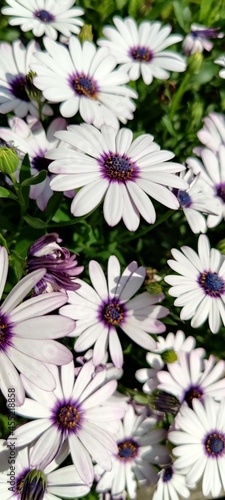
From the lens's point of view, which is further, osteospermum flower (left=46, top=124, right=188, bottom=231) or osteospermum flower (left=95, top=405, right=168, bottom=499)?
osteospermum flower (left=95, top=405, right=168, bottom=499)

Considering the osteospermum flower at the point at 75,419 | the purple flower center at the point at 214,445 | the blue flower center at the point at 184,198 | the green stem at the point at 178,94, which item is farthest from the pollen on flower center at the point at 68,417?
the green stem at the point at 178,94

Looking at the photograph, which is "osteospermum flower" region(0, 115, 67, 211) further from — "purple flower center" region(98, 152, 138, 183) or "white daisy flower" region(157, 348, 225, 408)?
"white daisy flower" region(157, 348, 225, 408)

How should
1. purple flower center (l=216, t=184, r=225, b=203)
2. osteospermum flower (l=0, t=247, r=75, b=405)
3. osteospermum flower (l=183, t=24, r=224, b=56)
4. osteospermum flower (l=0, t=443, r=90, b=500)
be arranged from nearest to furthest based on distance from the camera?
osteospermum flower (l=0, t=247, r=75, b=405) → osteospermum flower (l=0, t=443, r=90, b=500) → purple flower center (l=216, t=184, r=225, b=203) → osteospermum flower (l=183, t=24, r=224, b=56)

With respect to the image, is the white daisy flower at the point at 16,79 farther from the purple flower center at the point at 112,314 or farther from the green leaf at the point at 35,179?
the purple flower center at the point at 112,314

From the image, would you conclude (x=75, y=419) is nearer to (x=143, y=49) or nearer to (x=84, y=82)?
(x=84, y=82)

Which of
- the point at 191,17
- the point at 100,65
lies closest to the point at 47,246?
the point at 100,65

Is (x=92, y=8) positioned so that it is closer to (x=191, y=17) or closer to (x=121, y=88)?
(x=191, y=17)

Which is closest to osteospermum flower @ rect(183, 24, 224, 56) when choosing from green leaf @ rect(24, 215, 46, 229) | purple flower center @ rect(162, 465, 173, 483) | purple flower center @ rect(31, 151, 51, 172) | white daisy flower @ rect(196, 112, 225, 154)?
white daisy flower @ rect(196, 112, 225, 154)

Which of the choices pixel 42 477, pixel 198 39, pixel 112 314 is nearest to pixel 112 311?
pixel 112 314

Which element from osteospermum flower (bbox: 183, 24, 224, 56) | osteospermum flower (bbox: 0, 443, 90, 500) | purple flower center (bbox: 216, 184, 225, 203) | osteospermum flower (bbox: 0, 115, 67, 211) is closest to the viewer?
osteospermum flower (bbox: 0, 443, 90, 500)
